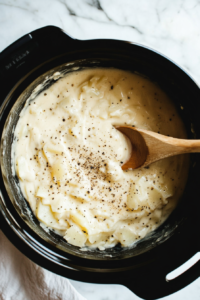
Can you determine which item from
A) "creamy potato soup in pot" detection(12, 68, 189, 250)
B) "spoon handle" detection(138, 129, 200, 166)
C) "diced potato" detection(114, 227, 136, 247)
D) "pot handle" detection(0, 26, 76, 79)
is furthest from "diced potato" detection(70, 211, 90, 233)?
"pot handle" detection(0, 26, 76, 79)

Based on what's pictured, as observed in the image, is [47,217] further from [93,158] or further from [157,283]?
[157,283]

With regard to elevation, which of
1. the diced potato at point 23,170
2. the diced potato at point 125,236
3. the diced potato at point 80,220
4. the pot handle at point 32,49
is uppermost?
the pot handle at point 32,49

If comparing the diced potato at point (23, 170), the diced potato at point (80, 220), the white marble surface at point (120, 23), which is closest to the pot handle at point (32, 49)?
the white marble surface at point (120, 23)

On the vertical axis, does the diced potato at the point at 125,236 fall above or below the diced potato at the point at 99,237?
below

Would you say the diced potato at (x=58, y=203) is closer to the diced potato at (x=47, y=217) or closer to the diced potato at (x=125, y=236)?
the diced potato at (x=47, y=217)

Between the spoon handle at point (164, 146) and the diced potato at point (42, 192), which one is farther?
the diced potato at point (42, 192)

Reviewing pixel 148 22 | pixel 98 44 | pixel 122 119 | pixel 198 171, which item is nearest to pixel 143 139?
pixel 122 119

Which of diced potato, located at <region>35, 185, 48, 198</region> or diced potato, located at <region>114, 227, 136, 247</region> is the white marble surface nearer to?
diced potato, located at <region>114, 227, 136, 247</region>

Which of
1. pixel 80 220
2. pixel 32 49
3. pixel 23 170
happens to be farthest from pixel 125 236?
pixel 32 49
